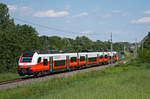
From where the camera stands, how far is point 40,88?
660 inches

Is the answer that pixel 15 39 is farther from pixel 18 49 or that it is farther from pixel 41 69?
pixel 41 69

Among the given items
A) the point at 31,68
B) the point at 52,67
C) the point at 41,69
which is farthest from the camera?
the point at 52,67

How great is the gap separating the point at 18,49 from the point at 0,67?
4.44m

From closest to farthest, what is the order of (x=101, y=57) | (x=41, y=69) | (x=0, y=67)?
(x=41, y=69), (x=0, y=67), (x=101, y=57)

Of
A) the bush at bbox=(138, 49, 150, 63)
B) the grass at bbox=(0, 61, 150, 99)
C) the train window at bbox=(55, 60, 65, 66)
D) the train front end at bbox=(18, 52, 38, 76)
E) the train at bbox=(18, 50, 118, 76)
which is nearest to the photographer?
the grass at bbox=(0, 61, 150, 99)

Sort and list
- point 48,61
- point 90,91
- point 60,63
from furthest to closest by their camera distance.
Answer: point 60,63
point 48,61
point 90,91

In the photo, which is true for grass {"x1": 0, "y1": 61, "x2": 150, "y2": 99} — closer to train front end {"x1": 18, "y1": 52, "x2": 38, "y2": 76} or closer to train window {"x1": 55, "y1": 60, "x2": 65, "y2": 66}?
train front end {"x1": 18, "y1": 52, "x2": 38, "y2": 76}

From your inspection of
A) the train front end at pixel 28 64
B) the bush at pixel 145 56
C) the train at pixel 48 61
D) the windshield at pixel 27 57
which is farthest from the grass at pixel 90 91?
the bush at pixel 145 56

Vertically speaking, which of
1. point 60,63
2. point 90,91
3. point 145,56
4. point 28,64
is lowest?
point 90,91

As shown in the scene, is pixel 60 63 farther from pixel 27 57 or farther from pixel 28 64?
pixel 28 64

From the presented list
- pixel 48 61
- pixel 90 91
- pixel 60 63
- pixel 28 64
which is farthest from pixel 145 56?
pixel 90 91

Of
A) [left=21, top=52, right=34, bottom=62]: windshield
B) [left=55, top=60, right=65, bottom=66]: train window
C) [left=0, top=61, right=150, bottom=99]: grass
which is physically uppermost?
[left=21, top=52, right=34, bottom=62]: windshield

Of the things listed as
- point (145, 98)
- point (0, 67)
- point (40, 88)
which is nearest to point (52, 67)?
point (40, 88)

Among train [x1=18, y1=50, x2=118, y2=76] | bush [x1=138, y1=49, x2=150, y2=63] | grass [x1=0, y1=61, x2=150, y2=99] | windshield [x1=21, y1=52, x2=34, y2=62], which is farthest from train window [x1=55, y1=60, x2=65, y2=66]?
bush [x1=138, y1=49, x2=150, y2=63]
